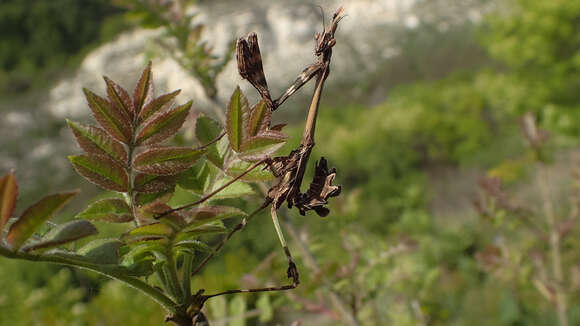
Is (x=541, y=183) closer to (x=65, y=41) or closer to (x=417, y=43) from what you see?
(x=417, y=43)

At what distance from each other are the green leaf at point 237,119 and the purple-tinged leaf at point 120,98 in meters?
0.06

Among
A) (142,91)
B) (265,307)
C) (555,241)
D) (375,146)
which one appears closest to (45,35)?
(375,146)

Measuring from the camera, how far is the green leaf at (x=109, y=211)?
0.28 metres

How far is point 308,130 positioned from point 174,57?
629 millimetres

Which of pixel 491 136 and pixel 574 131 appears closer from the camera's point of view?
pixel 574 131

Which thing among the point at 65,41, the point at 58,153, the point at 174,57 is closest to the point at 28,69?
the point at 65,41

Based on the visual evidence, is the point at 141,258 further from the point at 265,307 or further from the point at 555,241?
the point at 555,241

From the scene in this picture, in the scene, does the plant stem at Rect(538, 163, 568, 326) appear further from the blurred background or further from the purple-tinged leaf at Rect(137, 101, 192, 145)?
the purple-tinged leaf at Rect(137, 101, 192, 145)

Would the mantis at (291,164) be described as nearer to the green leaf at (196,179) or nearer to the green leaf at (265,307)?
the green leaf at (196,179)

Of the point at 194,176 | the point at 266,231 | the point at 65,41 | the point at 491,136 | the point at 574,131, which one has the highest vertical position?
the point at 65,41

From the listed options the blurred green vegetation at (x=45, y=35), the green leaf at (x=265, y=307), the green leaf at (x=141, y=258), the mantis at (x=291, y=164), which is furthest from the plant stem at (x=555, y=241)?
the blurred green vegetation at (x=45, y=35)

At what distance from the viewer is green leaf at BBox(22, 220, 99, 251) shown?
223mm

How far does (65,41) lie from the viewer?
10.8 metres

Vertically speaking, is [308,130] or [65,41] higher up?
[65,41]
